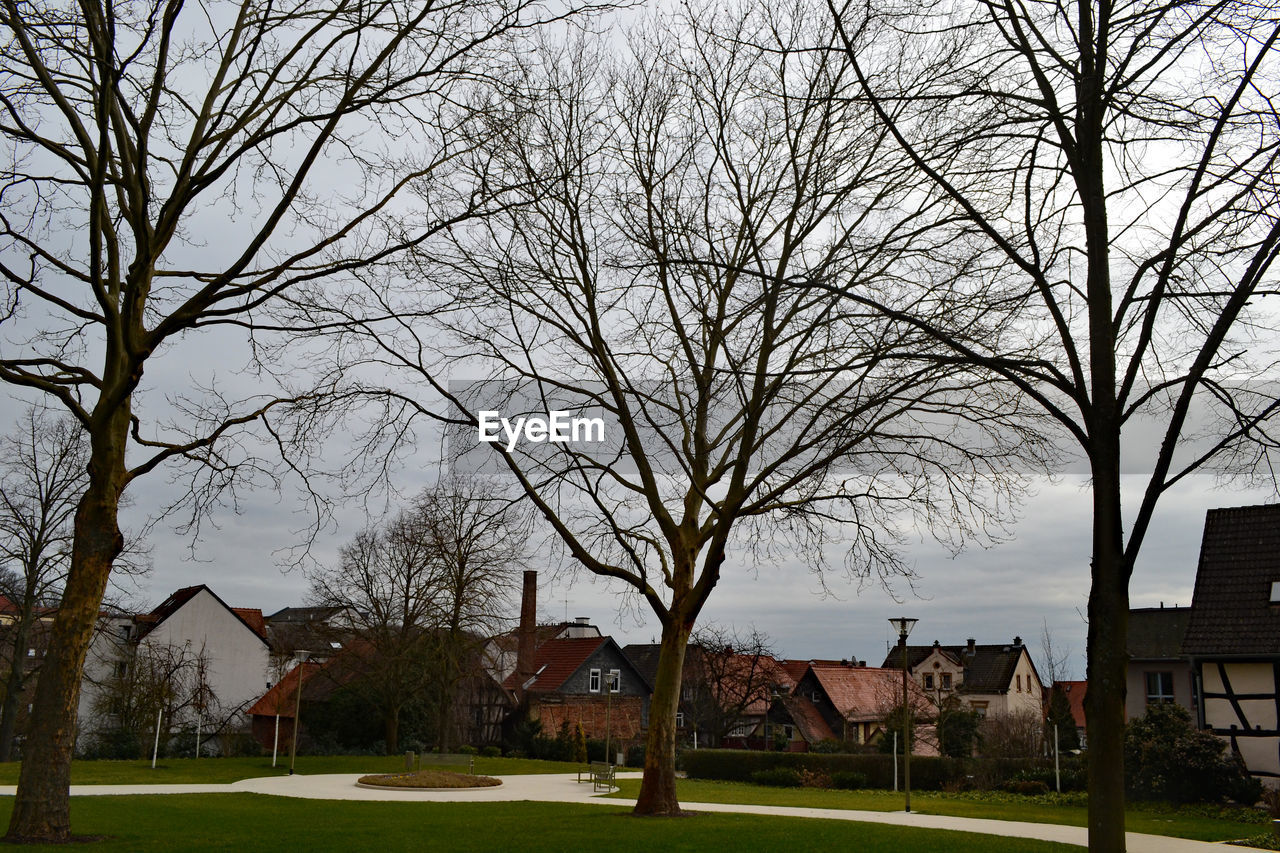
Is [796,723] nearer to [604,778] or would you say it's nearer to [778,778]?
[778,778]

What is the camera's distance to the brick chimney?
50.7m

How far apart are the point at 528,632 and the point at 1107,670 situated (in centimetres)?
4654

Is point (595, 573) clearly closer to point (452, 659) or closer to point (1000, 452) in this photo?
point (1000, 452)

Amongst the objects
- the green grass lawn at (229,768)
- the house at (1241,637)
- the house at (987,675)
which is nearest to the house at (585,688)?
the green grass lawn at (229,768)

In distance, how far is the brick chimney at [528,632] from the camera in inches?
1997

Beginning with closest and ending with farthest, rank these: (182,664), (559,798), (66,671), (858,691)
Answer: (66,671) → (559,798) → (182,664) → (858,691)

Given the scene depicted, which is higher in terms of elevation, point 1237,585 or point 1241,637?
point 1237,585

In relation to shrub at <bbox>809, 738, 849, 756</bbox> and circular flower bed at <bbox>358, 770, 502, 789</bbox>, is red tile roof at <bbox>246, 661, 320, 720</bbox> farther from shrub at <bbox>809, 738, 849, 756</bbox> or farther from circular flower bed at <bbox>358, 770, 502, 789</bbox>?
shrub at <bbox>809, 738, 849, 756</bbox>

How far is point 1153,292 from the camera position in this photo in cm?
760

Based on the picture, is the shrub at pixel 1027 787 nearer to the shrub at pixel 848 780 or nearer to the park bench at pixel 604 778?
the shrub at pixel 848 780

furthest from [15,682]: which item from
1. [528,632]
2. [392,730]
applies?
[528,632]

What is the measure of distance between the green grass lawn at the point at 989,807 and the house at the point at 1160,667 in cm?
1001

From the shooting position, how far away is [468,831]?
567 inches

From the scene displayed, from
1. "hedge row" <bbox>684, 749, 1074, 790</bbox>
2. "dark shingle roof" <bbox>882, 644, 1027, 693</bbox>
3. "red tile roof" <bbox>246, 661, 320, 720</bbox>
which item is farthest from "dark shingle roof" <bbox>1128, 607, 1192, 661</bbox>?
"red tile roof" <bbox>246, 661, 320, 720</bbox>
